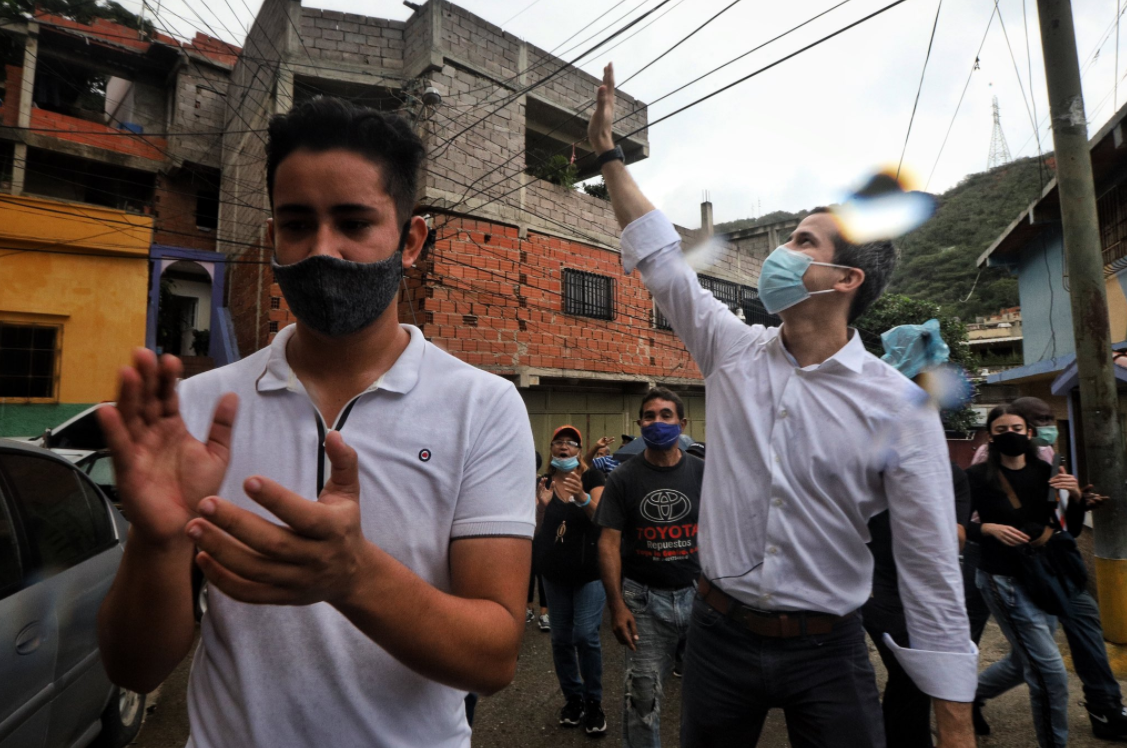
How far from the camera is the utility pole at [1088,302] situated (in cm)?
485

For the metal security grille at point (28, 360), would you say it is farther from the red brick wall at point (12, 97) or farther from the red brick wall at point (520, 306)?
the red brick wall at point (520, 306)

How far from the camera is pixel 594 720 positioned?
3.72 m

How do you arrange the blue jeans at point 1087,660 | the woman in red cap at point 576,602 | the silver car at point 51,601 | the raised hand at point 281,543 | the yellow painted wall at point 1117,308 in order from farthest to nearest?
the yellow painted wall at point 1117,308 < the woman in red cap at point 576,602 < the blue jeans at point 1087,660 < the silver car at point 51,601 < the raised hand at point 281,543

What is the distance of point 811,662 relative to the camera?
5.66 ft

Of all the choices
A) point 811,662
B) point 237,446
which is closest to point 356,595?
Answer: point 237,446

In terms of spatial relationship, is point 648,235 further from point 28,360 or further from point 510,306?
point 28,360

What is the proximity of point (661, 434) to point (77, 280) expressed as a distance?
1223 cm

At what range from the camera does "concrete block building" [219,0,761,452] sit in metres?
10.6

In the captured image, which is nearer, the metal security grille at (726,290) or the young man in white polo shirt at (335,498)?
the young man in white polo shirt at (335,498)

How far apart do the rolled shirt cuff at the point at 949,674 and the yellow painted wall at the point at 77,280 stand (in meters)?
12.4

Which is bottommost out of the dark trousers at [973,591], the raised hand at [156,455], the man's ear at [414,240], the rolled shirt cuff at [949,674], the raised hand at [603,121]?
the dark trousers at [973,591]

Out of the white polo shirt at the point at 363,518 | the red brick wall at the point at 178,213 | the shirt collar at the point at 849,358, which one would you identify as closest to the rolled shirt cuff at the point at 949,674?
the shirt collar at the point at 849,358

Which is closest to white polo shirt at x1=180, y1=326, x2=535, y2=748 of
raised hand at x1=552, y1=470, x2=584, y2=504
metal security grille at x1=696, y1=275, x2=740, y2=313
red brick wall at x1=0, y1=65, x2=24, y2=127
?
raised hand at x1=552, y1=470, x2=584, y2=504

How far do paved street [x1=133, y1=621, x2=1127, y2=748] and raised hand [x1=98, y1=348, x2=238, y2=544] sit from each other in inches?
134
